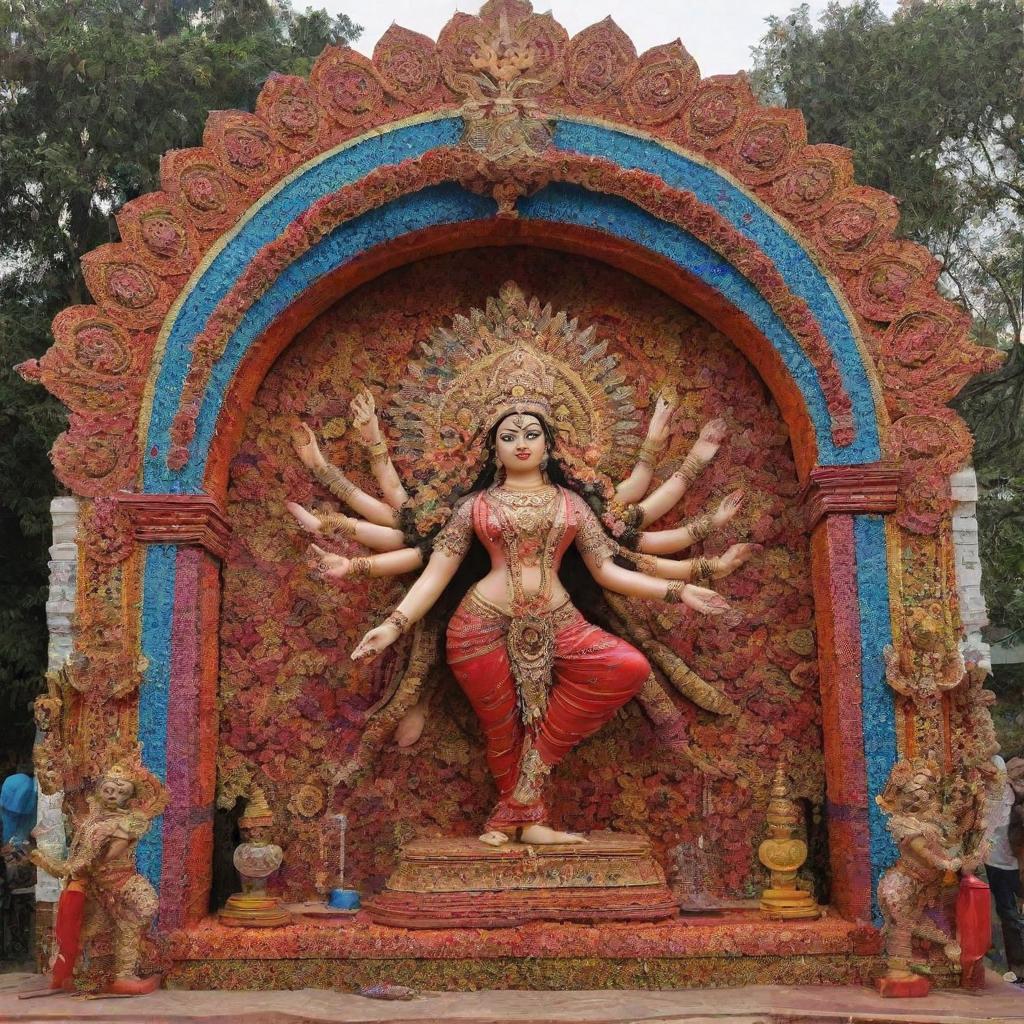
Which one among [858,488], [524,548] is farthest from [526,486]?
[858,488]

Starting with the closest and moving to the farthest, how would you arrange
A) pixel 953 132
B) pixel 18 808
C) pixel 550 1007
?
1. pixel 550 1007
2. pixel 18 808
3. pixel 953 132

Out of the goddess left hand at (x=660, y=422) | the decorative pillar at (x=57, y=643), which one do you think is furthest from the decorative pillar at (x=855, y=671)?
the decorative pillar at (x=57, y=643)

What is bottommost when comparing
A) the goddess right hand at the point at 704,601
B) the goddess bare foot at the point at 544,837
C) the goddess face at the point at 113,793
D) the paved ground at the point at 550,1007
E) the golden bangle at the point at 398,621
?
the paved ground at the point at 550,1007

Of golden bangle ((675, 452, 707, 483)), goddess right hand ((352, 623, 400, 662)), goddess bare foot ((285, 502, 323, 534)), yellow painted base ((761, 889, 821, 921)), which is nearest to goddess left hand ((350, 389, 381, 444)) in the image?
goddess bare foot ((285, 502, 323, 534))

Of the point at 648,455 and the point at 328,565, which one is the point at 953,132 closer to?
the point at 648,455

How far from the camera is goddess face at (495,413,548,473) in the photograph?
6.64 metres

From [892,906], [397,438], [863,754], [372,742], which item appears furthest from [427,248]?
[892,906]

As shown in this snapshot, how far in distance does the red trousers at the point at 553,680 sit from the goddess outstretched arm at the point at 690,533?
22.1 inches

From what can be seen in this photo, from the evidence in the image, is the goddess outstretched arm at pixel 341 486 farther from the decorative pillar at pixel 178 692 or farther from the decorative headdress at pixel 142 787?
the decorative headdress at pixel 142 787

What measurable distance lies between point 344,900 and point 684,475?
2918 mm

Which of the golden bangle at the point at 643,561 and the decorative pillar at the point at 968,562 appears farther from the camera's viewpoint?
the golden bangle at the point at 643,561

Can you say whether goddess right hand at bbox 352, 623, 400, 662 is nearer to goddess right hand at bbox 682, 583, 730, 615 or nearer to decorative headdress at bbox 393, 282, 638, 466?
decorative headdress at bbox 393, 282, 638, 466

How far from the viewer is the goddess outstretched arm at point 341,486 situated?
270 inches

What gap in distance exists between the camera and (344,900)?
6.61 metres
